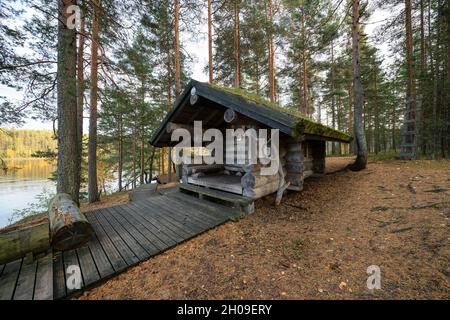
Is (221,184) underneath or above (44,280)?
above

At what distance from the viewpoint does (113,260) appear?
9.21 ft

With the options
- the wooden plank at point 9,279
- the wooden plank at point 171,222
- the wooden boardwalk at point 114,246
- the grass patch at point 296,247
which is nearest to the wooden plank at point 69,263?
the wooden boardwalk at point 114,246

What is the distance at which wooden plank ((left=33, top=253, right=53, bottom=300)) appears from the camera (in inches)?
83.7

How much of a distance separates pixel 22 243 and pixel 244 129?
193 inches

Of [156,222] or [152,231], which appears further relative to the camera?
[156,222]

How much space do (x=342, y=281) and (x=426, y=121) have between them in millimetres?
12849

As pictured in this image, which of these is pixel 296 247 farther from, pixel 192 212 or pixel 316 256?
pixel 192 212

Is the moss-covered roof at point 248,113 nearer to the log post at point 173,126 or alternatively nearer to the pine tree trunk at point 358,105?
the log post at point 173,126

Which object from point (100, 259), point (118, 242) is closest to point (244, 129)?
point (118, 242)

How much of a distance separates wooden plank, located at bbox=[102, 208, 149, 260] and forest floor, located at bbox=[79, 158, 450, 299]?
182mm

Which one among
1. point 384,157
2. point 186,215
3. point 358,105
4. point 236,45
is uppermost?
point 236,45

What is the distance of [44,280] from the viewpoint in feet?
7.73

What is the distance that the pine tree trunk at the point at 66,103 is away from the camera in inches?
194

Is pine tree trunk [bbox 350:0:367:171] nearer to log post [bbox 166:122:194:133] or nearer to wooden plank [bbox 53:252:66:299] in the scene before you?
log post [bbox 166:122:194:133]
